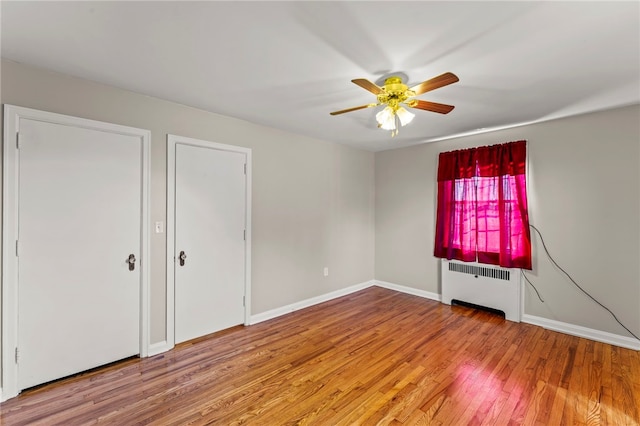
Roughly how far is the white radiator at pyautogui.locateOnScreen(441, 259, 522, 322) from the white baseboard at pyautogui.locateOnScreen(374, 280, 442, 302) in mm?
173

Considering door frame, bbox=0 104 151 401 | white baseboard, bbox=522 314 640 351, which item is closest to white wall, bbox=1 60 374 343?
door frame, bbox=0 104 151 401

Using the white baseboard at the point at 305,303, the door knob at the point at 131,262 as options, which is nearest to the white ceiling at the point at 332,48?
the door knob at the point at 131,262

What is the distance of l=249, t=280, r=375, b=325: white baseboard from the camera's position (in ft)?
11.8

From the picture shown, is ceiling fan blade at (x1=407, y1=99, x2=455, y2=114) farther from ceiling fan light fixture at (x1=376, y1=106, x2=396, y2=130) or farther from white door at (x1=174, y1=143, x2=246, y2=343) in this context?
white door at (x1=174, y1=143, x2=246, y2=343)

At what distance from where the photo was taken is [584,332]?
125 inches

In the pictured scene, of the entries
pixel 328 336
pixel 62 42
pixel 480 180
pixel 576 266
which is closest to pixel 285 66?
pixel 62 42

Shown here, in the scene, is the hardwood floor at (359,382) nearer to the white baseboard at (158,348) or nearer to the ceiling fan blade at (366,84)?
the white baseboard at (158,348)

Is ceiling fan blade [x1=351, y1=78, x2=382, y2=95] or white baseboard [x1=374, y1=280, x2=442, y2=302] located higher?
ceiling fan blade [x1=351, y1=78, x2=382, y2=95]

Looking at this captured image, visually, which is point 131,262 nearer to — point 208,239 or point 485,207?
point 208,239

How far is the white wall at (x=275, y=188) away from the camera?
237 centimetres

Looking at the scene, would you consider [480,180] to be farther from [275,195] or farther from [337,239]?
[275,195]

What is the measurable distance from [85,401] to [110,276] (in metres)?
0.96

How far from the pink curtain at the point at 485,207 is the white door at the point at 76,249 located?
3.98 meters

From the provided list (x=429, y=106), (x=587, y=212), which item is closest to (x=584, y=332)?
(x=587, y=212)
